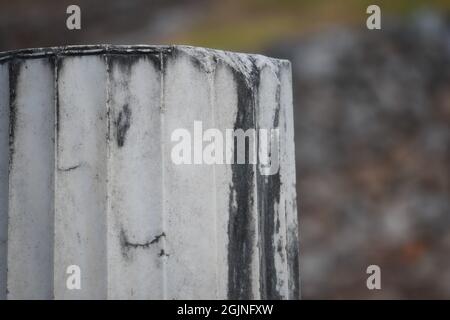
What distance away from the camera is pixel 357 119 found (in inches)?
312

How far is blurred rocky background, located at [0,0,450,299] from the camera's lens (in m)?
7.43

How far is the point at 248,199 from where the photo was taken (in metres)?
2.77

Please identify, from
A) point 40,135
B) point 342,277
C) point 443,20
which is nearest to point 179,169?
point 40,135

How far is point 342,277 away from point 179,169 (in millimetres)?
4923

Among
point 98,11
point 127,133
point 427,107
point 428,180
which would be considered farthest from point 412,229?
point 127,133

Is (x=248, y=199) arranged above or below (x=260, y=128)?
below

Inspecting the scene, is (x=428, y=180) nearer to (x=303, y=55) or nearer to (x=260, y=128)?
(x=303, y=55)

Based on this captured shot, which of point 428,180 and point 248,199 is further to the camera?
point 428,180

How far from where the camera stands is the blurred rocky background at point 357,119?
24.4ft

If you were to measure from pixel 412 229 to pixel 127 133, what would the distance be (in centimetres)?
519

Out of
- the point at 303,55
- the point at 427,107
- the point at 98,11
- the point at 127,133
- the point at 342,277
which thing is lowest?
the point at 342,277
